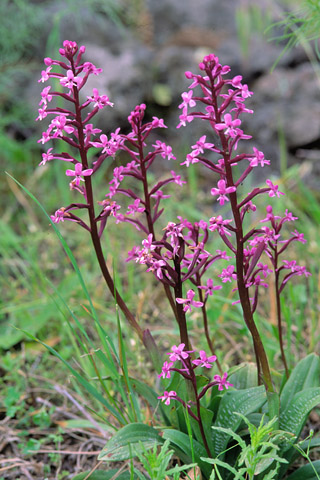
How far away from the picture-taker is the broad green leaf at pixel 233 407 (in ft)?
5.87

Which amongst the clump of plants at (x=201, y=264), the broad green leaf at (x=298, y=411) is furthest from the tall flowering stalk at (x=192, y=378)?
the broad green leaf at (x=298, y=411)

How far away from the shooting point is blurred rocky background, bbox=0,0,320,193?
5449 mm

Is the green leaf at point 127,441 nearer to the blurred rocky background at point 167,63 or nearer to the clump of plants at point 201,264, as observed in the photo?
the clump of plants at point 201,264

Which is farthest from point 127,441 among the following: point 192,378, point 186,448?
point 192,378

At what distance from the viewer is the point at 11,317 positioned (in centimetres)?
342

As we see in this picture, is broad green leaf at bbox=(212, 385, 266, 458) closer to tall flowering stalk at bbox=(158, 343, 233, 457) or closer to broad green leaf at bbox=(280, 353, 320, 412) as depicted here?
tall flowering stalk at bbox=(158, 343, 233, 457)

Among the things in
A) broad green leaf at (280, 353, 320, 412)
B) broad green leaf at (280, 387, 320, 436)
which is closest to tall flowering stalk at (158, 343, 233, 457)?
broad green leaf at (280, 387, 320, 436)

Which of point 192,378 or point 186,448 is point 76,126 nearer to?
point 192,378

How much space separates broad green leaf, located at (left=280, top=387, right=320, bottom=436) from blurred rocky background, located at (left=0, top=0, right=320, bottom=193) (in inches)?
128

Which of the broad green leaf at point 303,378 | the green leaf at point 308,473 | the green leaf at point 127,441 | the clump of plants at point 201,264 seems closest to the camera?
the clump of plants at point 201,264

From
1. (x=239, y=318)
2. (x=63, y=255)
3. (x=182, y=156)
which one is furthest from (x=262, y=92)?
(x=239, y=318)

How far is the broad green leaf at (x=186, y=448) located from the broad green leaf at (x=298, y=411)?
0.32 meters

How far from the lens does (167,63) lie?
19.8ft

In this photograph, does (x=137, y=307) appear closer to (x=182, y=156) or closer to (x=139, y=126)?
(x=139, y=126)
